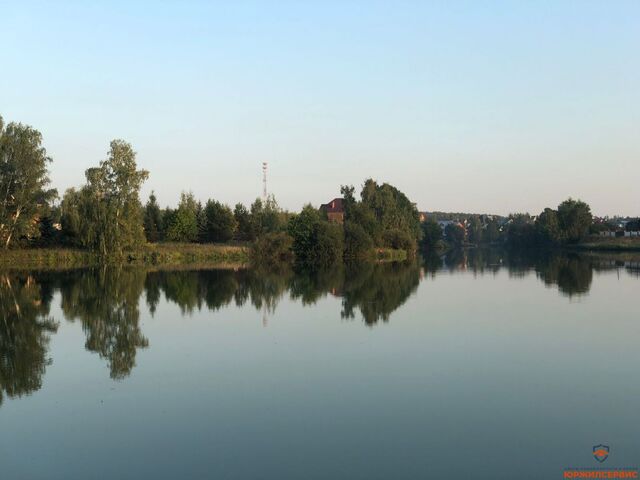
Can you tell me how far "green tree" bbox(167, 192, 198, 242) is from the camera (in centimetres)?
6631

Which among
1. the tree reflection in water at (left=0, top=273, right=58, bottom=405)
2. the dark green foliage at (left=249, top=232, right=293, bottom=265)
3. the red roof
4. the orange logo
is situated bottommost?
the orange logo

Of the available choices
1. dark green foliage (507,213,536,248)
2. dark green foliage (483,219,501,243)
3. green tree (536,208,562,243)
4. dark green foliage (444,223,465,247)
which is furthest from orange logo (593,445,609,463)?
dark green foliage (483,219,501,243)

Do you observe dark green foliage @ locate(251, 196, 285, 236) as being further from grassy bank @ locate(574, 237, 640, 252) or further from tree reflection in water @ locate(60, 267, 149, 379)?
grassy bank @ locate(574, 237, 640, 252)

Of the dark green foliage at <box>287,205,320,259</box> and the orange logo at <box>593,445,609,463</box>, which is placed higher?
the dark green foliage at <box>287,205,320,259</box>

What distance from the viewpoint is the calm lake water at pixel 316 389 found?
8359 millimetres

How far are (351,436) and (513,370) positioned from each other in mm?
5602

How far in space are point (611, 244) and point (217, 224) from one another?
6207 centimetres

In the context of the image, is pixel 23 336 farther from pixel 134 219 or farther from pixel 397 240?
pixel 397 240

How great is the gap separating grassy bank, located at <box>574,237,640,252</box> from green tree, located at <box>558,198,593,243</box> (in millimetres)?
1796

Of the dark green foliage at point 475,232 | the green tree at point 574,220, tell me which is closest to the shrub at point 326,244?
the green tree at point 574,220

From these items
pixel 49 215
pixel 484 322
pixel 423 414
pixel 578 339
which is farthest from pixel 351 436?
pixel 49 215

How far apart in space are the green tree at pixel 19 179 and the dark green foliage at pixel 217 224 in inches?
902

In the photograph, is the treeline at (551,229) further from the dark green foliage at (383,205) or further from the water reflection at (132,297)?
the water reflection at (132,297)

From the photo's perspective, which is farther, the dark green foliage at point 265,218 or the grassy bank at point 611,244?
the grassy bank at point 611,244
